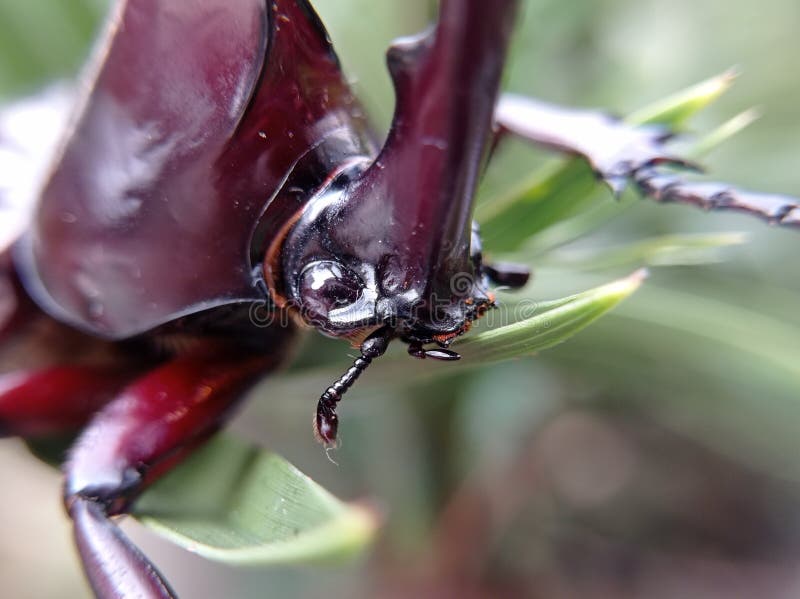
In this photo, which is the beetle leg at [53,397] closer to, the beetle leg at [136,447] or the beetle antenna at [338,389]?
the beetle leg at [136,447]

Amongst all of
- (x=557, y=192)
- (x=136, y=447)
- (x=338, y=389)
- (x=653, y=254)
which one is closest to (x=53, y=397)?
(x=136, y=447)

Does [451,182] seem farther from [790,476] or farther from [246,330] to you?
[790,476]

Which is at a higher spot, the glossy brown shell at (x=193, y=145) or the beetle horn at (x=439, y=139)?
the beetle horn at (x=439, y=139)

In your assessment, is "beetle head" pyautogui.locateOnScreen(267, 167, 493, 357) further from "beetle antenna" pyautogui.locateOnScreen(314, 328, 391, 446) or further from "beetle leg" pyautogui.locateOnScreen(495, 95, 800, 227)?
"beetle leg" pyautogui.locateOnScreen(495, 95, 800, 227)

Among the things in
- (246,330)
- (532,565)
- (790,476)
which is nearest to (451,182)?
(246,330)

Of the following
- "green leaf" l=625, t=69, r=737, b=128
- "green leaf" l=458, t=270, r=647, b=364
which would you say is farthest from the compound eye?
"green leaf" l=625, t=69, r=737, b=128

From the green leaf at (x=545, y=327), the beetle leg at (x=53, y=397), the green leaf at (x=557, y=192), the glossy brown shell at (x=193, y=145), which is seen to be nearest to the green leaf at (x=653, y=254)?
the green leaf at (x=557, y=192)

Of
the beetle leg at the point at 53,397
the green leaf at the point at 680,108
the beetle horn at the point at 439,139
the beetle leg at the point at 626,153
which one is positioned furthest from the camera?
the beetle leg at the point at 53,397
